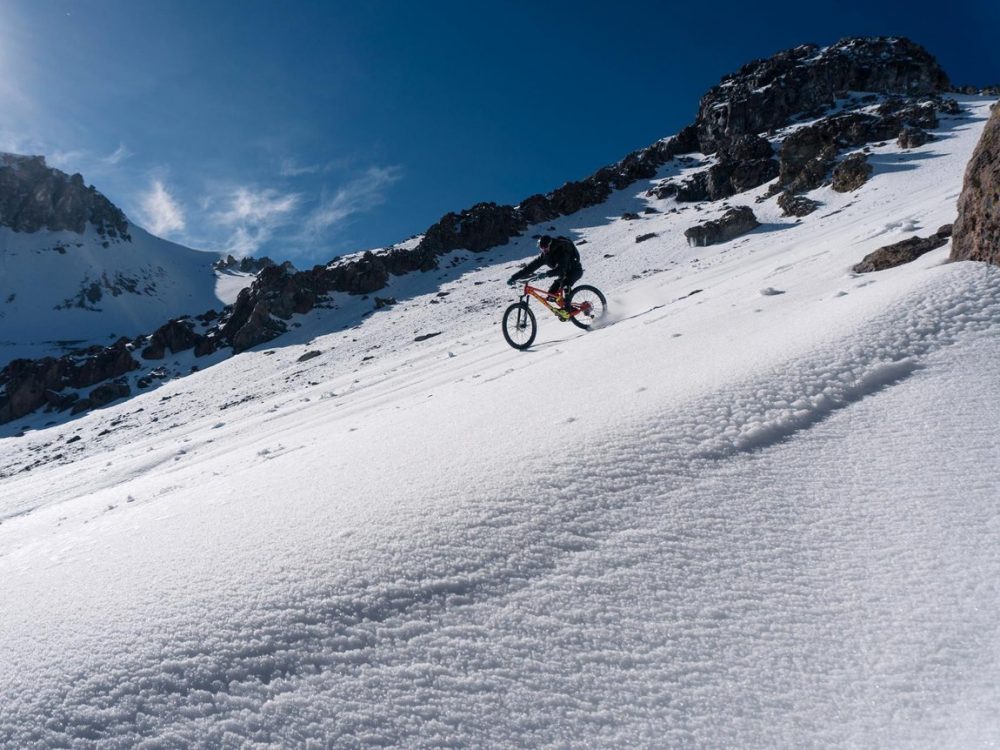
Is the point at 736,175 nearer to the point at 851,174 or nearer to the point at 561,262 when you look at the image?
the point at 851,174

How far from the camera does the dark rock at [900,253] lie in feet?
18.5

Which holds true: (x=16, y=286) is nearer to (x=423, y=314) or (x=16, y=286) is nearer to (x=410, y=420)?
(x=423, y=314)

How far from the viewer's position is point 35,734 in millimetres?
1277

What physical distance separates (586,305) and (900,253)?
15.2 feet

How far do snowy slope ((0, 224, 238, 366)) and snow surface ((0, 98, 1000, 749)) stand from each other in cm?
8802

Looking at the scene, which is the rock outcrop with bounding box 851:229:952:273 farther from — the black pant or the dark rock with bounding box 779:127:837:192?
the dark rock with bounding box 779:127:837:192

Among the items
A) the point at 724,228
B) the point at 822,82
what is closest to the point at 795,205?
the point at 724,228

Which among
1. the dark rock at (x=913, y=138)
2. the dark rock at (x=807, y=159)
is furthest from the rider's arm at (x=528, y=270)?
the dark rock at (x=913, y=138)

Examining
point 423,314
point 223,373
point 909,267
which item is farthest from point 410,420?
point 223,373

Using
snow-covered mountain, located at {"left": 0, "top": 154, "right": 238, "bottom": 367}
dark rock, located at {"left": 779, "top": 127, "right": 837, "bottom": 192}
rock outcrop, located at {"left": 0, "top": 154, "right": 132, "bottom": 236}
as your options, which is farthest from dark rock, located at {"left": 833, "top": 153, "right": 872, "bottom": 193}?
rock outcrop, located at {"left": 0, "top": 154, "right": 132, "bottom": 236}

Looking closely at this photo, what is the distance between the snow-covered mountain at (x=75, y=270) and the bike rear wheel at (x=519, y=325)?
89.3 m

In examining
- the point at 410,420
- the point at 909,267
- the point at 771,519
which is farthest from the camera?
the point at 909,267

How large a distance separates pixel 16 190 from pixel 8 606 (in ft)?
445

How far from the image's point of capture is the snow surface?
1.36 meters
